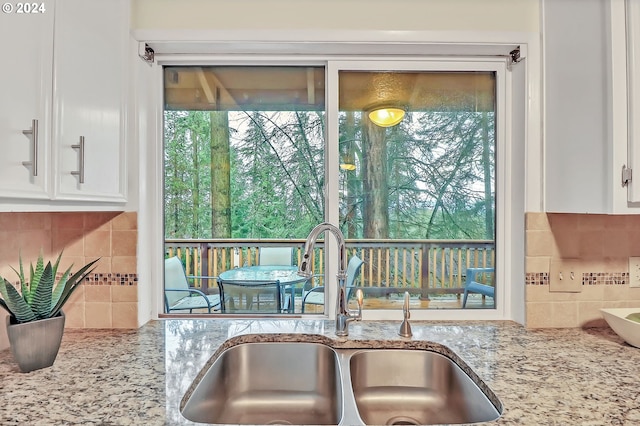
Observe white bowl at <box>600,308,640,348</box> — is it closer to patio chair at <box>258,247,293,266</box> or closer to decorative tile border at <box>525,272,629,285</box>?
decorative tile border at <box>525,272,629,285</box>

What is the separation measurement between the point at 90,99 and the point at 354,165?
950 millimetres

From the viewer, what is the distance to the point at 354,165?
1.46 metres

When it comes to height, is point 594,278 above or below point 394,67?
below

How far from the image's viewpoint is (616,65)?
1.05 metres

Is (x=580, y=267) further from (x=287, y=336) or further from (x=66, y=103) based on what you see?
(x=66, y=103)

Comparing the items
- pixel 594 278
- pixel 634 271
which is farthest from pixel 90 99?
pixel 634 271

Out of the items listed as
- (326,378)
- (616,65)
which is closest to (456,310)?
(326,378)

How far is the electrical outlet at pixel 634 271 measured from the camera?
1372mm

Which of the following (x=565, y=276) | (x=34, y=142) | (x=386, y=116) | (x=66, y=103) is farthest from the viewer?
(x=386, y=116)

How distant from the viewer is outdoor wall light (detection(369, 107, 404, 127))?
147cm

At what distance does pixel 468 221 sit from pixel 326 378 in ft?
2.84

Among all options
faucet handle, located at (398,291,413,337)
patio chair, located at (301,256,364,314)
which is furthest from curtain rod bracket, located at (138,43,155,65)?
faucet handle, located at (398,291,413,337)

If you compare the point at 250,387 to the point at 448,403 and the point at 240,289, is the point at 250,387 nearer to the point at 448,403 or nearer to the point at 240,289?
the point at 240,289

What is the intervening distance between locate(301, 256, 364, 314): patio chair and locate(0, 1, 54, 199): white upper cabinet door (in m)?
1.02
